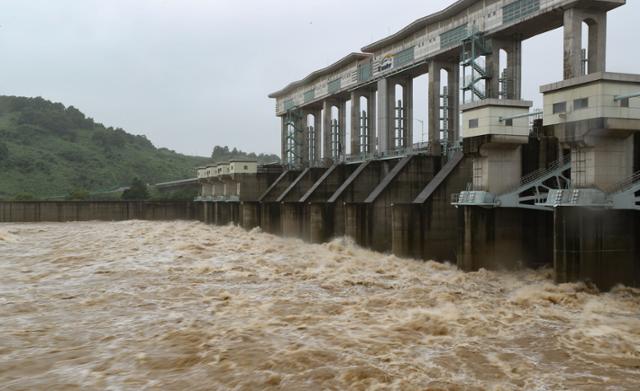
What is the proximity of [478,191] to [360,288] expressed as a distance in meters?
5.02

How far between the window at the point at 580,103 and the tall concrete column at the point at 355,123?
745 inches

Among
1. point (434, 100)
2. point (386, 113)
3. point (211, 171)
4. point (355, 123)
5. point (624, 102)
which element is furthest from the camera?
point (211, 171)

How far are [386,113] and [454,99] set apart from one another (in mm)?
4375

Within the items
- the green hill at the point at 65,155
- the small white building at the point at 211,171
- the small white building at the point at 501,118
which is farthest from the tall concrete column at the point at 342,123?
the green hill at the point at 65,155

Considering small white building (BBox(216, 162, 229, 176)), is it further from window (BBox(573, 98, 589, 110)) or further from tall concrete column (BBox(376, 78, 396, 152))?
window (BBox(573, 98, 589, 110))

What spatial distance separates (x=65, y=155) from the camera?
8481cm

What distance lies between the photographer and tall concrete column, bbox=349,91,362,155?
32.2 metres

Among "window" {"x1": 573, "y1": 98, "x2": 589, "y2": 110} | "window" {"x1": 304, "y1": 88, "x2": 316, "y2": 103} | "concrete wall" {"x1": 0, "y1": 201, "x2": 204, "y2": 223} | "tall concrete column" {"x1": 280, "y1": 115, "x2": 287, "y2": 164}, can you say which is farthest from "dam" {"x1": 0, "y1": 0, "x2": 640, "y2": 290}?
"concrete wall" {"x1": 0, "y1": 201, "x2": 204, "y2": 223}

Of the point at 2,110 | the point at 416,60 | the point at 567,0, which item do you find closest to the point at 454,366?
the point at 567,0

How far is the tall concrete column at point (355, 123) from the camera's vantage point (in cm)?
3216

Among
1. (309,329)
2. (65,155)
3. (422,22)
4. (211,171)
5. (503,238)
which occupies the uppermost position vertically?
(422,22)

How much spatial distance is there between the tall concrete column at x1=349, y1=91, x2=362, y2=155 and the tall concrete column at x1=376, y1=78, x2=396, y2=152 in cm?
338

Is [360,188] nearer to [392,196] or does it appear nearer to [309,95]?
[392,196]

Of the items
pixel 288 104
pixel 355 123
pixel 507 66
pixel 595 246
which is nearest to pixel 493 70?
pixel 507 66
